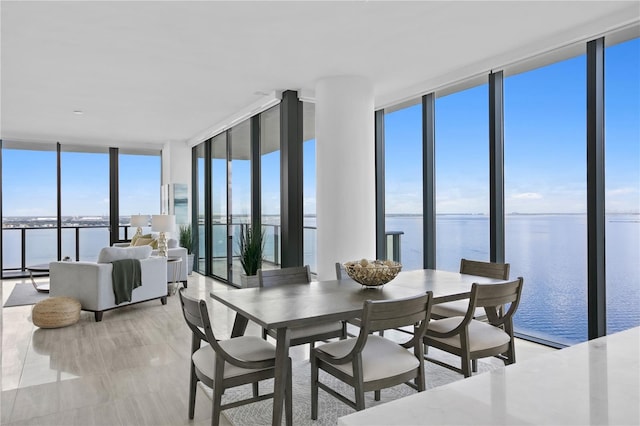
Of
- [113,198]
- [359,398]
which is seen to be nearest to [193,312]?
[359,398]

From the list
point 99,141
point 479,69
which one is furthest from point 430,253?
point 99,141

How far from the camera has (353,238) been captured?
4625 millimetres

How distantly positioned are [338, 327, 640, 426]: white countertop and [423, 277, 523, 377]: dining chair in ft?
5.38

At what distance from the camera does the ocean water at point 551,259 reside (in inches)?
134

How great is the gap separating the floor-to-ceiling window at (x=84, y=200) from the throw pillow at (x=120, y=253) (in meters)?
4.29

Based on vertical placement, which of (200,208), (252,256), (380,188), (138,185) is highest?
(138,185)

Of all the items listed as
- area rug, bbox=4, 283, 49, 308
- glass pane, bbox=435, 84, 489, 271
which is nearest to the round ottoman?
area rug, bbox=4, 283, 49, 308

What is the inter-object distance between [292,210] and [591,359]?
4218 mm

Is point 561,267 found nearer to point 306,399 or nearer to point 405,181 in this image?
point 405,181

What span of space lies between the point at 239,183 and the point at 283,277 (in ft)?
13.0

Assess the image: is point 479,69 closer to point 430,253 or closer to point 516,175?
point 516,175

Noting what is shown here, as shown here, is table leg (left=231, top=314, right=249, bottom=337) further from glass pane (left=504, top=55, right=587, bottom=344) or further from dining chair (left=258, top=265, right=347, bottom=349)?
glass pane (left=504, top=55, right=587, bottom=344)

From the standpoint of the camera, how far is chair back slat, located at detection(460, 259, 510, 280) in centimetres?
339

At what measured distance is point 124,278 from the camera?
16.5 feet
